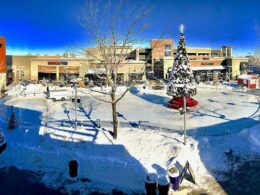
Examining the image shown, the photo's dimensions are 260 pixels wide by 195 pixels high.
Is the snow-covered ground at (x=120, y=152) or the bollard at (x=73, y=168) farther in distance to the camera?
the bollard at (x=73, y=168)

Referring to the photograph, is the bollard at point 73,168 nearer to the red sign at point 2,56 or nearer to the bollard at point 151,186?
the bollard at point 151,186

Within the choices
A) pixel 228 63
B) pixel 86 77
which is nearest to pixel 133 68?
pixel 86 77

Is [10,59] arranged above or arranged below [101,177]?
above

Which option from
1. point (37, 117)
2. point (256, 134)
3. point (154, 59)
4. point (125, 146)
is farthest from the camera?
point (154, 59)

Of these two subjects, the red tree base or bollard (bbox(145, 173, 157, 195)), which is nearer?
bollard (bbox(145, 173, 157, 195))

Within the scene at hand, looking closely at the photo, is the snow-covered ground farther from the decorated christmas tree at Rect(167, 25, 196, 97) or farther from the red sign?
the red sign

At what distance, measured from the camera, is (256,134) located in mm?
17672

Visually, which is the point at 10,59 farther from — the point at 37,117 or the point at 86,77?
the point at 37,117

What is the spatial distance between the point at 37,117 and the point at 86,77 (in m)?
36.5

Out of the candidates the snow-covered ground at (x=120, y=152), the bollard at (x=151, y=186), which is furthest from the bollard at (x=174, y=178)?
the bollard at (x=151, y=186)

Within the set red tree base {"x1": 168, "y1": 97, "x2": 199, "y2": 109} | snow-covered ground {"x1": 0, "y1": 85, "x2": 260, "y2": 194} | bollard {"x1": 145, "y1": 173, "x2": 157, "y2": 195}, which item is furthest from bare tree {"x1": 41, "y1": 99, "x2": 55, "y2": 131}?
red tree base {"x1": 168, "y1": 97, "x2": 199, "y2": 109}

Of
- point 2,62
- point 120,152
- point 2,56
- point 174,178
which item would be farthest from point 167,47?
point 174,178

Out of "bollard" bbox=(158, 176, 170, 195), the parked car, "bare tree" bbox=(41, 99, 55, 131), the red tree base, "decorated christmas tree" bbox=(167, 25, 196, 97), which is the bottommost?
"bollard" bbox=(158, 176, 170, 195)

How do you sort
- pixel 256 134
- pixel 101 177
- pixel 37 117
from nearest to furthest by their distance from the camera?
1. pixel 101 177
2. pixel 256 134
3. pixel 37 117
